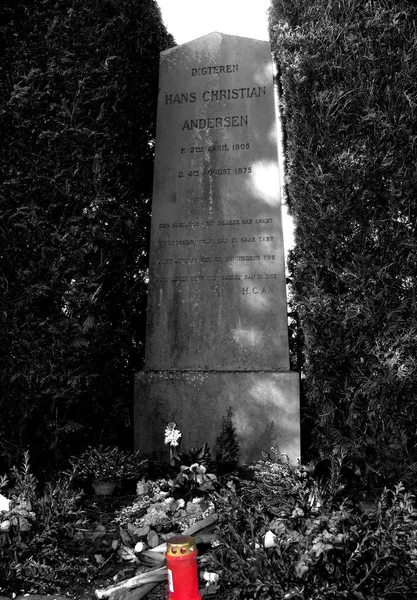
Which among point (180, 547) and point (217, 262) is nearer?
point (180, 547)

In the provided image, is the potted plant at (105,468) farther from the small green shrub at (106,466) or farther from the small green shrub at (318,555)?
the small green shrub at (318,555)

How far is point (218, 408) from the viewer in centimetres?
479

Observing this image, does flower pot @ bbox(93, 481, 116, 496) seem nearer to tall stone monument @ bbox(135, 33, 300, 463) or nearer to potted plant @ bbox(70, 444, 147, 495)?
potted plant @ bbox(70, 444, 147, 495)

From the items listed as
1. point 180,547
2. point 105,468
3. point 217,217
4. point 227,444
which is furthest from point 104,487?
point 217,217

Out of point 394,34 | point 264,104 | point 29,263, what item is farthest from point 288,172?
point 29,263

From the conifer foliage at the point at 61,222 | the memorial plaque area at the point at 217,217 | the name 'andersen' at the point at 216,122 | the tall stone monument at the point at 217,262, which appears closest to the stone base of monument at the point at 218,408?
the tall stone monument at the point at 217,262

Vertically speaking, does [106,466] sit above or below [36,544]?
above

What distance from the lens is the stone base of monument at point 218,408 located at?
184 inches

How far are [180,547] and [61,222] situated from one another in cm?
282

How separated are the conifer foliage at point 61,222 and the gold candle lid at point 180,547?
2.10 meters

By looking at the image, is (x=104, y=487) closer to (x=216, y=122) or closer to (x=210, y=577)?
(x=210, y=577)

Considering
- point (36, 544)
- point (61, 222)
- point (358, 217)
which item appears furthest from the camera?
point (61, 222)

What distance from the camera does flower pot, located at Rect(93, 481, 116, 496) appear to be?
405 centimetres

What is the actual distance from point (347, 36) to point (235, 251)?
191 cm
